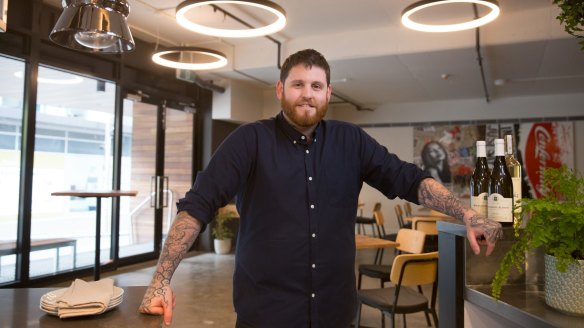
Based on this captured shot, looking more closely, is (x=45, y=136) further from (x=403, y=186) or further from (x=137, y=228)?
(x=403, y=186)

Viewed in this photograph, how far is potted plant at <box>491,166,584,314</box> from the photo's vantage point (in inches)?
46.1

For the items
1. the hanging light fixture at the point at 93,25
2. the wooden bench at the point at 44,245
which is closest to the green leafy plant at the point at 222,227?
the wooden bench at the point at 44,245

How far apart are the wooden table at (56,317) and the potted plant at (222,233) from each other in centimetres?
623

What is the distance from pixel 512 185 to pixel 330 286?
2.38 ft

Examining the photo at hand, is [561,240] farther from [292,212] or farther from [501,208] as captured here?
[292,212]

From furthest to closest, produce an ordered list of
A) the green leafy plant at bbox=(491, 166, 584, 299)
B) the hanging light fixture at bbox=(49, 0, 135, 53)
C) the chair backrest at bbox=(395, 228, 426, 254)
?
1. the chair backrest at bbox=(395, 228, 426, 254)
2. the hanging light fixture at bbox=(49, 0, 135, 53)
3. the green leafy plant at bbox=(491, 166, 584, 299)

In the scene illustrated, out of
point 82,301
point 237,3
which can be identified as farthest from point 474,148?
point 82,301

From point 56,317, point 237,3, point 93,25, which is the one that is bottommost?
point 56,317

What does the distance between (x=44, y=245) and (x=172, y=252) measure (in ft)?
15.3

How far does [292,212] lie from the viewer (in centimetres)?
149

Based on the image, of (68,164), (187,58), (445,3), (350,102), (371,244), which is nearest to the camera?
(371,244)

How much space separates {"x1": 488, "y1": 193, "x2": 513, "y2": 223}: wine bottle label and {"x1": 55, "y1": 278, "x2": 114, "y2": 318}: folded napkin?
1.25 m

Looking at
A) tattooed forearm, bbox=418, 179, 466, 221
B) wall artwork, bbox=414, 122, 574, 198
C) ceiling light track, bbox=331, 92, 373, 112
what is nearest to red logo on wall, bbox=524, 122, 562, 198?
wall artwork, bbox=414, 122, 574, 198

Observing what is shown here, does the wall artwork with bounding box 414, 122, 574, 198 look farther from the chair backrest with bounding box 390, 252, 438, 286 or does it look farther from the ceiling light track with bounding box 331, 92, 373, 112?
the chair backrest with bounding box 390, 252, 438, 286
